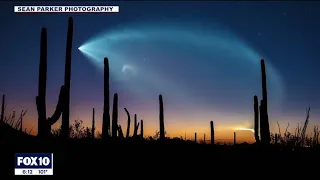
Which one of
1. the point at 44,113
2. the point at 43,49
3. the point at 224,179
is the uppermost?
the point at 43,49

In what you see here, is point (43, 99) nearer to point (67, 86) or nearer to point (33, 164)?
point (67, 86)

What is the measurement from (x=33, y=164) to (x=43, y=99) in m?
3.26

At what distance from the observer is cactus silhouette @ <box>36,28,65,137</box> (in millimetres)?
10987

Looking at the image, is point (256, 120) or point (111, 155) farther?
point (256, 120)

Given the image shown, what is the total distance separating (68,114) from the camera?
12336 millimetres

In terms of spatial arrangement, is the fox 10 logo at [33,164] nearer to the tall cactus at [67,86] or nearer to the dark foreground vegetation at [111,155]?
the dark foreground vegetation at [111,155]

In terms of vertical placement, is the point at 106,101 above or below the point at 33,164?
above

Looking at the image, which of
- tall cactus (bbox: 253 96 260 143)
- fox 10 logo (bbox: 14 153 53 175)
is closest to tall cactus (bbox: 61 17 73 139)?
fox 10 logo (bbox: 14 153 53 175)

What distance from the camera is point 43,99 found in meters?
11.1

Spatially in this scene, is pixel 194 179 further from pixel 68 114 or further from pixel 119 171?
pixel 68 114

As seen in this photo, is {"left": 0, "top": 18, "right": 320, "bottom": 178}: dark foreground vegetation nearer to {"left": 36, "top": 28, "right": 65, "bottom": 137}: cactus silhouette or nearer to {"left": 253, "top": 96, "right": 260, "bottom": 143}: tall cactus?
{"left": 36, "top": 28, "right": 65, "bottom": 137}: cactus silhouette

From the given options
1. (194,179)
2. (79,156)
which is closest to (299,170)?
(194,179)

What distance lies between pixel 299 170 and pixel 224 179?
255cm

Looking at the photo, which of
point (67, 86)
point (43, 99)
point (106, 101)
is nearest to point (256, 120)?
point (106, 101)
